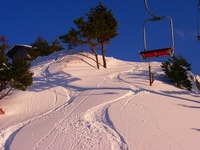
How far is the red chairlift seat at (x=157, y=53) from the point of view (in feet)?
24.7

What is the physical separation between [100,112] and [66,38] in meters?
17.3

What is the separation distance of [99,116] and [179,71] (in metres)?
12.7

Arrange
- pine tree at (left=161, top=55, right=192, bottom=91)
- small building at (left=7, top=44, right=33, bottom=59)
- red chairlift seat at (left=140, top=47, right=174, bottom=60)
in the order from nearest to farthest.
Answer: red chairlift seat at (left=140, top=47, right=174, bottom=60) < pine tree at (left=161, top=55, right=192, bottom=91) < small building at (left=7, top=44, right=33, bottom=59)

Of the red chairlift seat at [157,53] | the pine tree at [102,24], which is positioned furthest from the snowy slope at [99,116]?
the pine tree at [102,24]

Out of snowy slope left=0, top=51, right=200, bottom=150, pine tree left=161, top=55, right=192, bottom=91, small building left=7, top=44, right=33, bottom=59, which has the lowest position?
snowy slope left=0, top=51, right=200, bottom=150

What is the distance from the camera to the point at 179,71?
79.2 ft

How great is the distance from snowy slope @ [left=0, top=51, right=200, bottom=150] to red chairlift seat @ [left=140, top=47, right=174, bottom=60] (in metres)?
2.82

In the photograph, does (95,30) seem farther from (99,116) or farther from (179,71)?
(99,116)

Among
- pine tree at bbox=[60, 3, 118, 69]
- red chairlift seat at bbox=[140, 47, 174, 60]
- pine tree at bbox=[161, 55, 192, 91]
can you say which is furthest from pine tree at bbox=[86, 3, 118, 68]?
red chairlift seat at bbox=[140, 47, 174, 60]

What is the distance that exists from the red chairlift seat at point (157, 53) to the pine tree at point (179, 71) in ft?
54.5

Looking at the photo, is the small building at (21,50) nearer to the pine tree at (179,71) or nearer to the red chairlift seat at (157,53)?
the pine tree at (179,71)

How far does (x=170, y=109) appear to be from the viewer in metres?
14.5

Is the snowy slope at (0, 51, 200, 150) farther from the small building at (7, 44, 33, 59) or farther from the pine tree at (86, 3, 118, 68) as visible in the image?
the small building at (7, 44, 33, 59)

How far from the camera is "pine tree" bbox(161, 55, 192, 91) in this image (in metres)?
23.9
